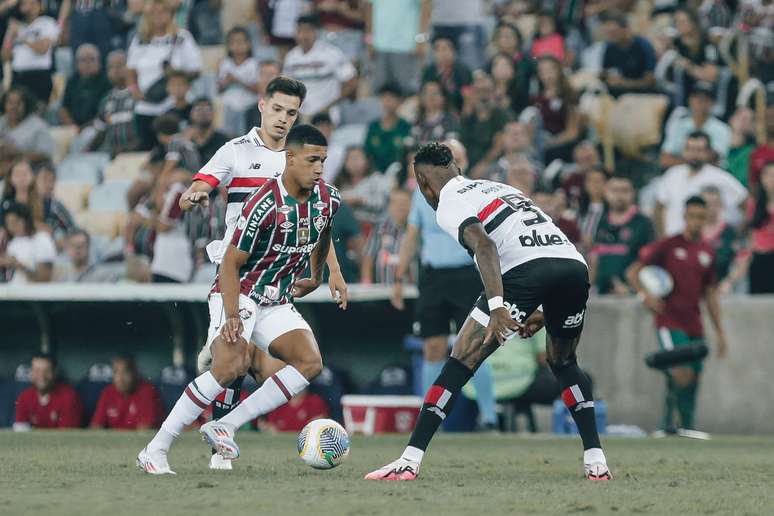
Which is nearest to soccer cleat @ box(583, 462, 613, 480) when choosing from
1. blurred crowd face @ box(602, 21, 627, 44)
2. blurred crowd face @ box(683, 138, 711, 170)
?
blurred crowd face @ box(683, 138, 711, 170)

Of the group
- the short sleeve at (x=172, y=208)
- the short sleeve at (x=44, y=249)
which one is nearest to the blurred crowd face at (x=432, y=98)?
the short sleeve at (x=172, y=208)

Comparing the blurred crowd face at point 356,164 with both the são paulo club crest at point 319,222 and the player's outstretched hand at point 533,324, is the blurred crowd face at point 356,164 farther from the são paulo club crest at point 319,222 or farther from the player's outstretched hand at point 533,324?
the player's outstretched hand at point 533,324

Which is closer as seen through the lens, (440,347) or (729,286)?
(440,347)

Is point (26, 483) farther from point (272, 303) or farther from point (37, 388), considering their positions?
point (37, 388)

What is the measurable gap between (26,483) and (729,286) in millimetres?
8698

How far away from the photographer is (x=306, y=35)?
664 inches

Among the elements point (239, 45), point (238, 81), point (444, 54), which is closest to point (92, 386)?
point (238, 81)

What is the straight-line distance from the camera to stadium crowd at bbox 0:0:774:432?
14297mm

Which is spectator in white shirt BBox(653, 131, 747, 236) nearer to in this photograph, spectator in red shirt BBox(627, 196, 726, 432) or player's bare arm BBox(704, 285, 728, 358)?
spectator in red shirt BBox(627, 196, 726, 432)

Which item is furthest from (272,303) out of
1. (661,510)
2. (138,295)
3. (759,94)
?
(759,94)

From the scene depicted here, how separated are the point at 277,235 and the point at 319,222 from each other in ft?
0.91

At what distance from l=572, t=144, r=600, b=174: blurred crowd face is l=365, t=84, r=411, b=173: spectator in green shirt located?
1.99 m

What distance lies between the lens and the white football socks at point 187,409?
767cm

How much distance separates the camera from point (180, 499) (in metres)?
6.29
